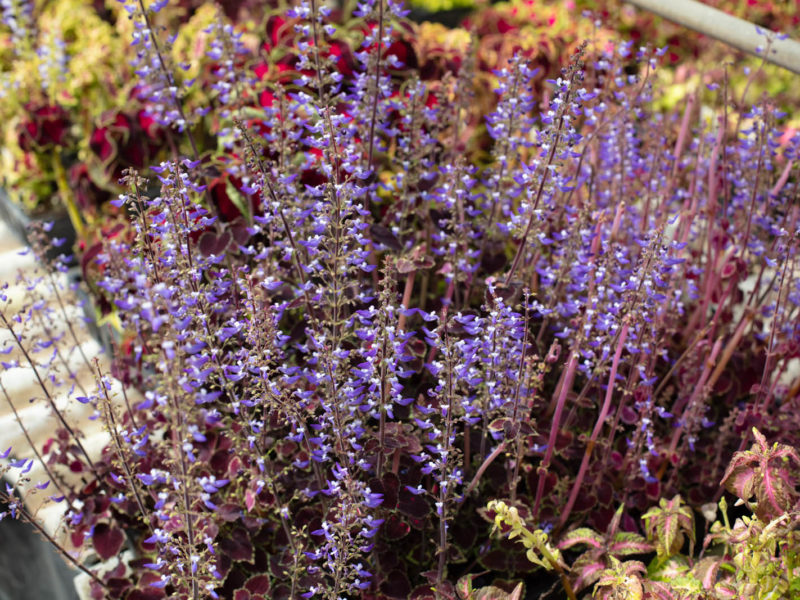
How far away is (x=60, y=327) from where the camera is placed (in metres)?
2.59

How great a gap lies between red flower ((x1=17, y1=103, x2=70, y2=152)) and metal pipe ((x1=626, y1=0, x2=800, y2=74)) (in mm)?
2120

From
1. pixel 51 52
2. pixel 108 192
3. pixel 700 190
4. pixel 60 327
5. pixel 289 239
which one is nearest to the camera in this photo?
pixel 289 239

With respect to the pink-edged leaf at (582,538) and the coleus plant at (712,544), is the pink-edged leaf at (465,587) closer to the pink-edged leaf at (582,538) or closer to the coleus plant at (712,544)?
the coleus plant at (712,544)

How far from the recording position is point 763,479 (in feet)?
4.59

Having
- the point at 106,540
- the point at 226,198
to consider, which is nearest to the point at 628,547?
the point at 106,540

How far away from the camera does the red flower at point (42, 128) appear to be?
2.86m

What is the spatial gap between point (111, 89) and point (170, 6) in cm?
74

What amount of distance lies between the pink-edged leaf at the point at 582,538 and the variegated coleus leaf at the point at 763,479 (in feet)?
0.97

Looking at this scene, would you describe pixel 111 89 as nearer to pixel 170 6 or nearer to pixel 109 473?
pixel 170 6

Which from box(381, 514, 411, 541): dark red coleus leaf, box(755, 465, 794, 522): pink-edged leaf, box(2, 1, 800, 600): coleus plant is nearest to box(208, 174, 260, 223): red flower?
box(2, 1, 800, 600): coleus plant

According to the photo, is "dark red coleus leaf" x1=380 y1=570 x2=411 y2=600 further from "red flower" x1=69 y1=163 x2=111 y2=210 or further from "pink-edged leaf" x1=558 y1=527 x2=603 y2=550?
"red flower" x1=69 y1=163 x2=111 y2=210

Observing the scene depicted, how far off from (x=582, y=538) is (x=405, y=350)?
1.88 ft

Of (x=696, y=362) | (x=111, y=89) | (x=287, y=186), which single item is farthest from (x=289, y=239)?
(x=111, y=89)

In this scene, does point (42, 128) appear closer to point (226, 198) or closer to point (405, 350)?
point (226, 198)
